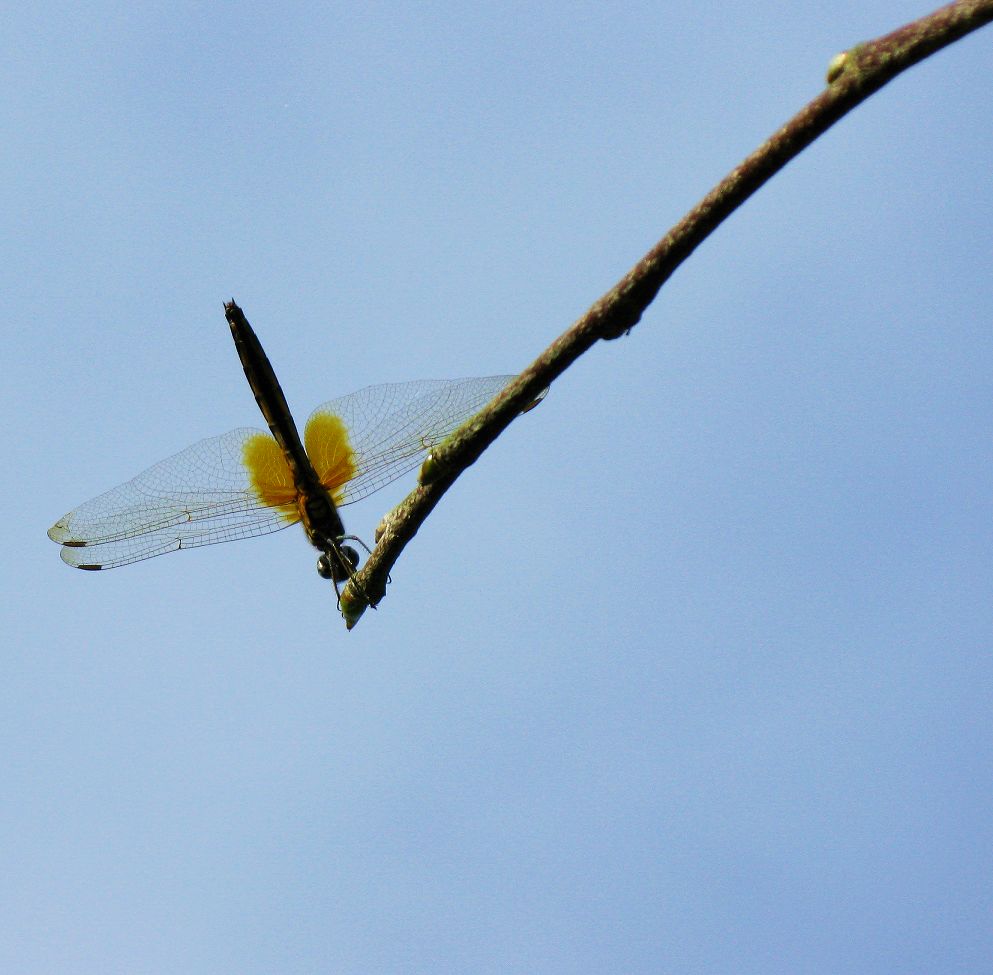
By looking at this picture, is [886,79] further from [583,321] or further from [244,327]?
[244,327]

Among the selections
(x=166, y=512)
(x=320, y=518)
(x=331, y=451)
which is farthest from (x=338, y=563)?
(x=166, y=512)

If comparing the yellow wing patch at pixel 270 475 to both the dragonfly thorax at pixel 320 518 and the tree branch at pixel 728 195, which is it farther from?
the tree branch at pixel 728 195

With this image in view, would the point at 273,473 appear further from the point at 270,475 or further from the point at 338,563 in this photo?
the point at 338,563

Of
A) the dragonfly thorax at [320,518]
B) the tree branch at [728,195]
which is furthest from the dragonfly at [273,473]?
the tree branch at [728,195]

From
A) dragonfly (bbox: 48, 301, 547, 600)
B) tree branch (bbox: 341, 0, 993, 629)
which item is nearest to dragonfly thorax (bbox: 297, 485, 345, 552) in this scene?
dragonfly (bbox: 48, 301, 547, 600)

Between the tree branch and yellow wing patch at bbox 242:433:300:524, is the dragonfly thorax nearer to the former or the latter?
yellow wing patch at bbox 242:433:300:524
